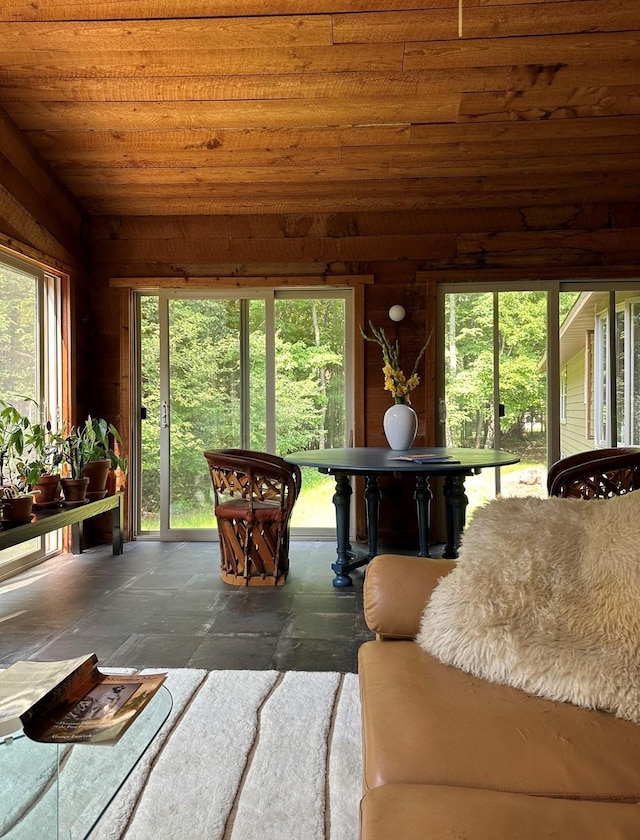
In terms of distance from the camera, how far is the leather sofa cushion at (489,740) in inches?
35.8

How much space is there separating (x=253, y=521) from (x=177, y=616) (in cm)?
72

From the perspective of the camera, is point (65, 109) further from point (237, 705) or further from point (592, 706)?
point (592, 706)

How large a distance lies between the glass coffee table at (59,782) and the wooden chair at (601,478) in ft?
7.98

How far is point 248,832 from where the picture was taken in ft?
4.30

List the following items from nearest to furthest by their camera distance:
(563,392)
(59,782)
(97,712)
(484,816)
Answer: (484,816)
(59,782)
(97,712)
(563,392)

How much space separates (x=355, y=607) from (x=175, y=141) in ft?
9.99

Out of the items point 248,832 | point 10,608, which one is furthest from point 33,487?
point 248,832

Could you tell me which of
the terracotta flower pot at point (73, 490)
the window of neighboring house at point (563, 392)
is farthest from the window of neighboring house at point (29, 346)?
the window of neighboring house at point (563, 392)

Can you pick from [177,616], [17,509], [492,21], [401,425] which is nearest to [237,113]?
[492,21]

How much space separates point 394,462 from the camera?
3.06m

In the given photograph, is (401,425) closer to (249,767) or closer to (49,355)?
(249,767)

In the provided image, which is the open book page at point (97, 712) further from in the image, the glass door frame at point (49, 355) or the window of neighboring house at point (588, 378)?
the window of neighboring house at point (588, 378)

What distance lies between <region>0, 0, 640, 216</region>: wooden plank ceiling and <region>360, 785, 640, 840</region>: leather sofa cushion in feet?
10.1

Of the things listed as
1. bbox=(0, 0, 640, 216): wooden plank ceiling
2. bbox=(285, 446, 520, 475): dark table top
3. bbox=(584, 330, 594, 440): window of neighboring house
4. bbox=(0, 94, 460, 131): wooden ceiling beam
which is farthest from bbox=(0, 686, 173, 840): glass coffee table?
bbox=(584, 330, 594, 440): window of neighboring house
